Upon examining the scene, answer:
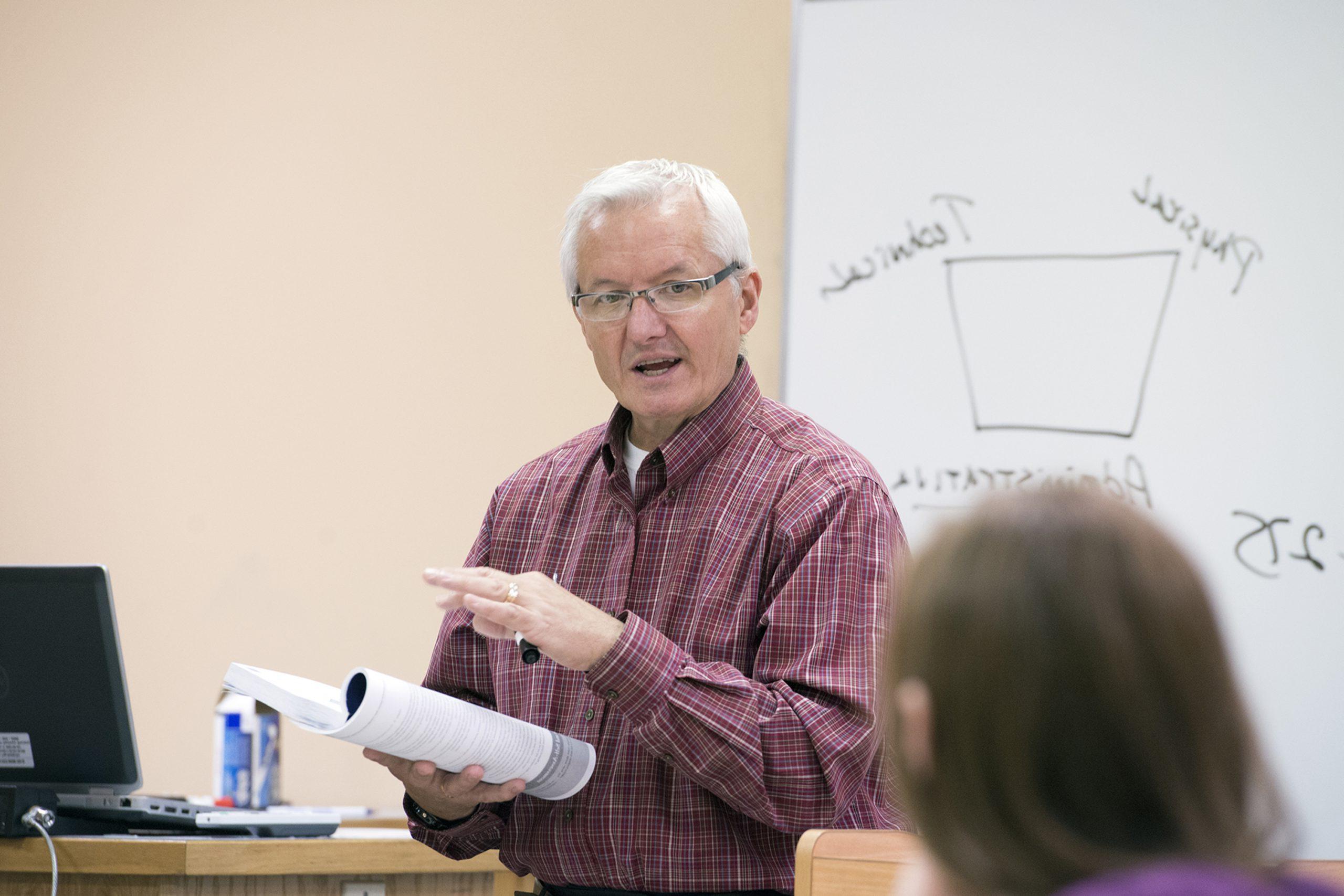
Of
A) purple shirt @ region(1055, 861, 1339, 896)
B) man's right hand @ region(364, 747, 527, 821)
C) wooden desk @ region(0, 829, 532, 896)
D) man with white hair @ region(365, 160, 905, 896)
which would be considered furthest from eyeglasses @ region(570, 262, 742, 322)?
purple shirt @ region(1055, 861, 1339, 896)

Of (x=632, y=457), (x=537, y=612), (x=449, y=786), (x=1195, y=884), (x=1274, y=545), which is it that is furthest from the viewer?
(x=1274, y=545)

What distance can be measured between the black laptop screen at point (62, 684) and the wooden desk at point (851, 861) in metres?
1.17

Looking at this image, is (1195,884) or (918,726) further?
(918,726)

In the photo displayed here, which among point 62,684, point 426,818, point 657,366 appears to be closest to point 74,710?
point 62,684

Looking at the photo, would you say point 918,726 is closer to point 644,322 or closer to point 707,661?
point 707,661

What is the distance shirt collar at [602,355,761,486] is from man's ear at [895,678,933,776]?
3.50 feet

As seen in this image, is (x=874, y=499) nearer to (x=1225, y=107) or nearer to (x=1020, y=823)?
(x=1020, y=823)

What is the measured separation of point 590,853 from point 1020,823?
1.06 m

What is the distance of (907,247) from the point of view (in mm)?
2447

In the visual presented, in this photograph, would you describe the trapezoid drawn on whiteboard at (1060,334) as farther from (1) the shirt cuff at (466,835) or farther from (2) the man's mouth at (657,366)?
(1) the shirt cuff at (466,835)

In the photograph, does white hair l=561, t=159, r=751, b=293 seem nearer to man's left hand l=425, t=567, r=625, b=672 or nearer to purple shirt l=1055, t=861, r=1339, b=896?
man's left hand l=425, t=567, r=625, b=672

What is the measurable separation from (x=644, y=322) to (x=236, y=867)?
3.47 feet

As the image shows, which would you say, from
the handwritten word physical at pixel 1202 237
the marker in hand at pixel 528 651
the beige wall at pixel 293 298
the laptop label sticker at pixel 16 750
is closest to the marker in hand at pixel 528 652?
the marker in hand at pixel 528 651

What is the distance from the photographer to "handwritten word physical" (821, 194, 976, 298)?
2424 millimetres
